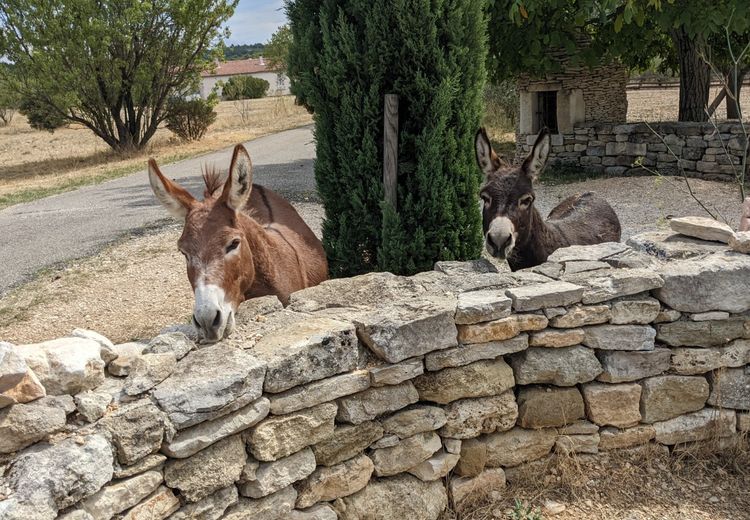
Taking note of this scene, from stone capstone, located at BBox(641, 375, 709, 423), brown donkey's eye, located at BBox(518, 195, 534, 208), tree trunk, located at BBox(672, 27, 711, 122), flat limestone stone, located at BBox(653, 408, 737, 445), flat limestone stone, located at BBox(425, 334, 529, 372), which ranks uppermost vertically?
tree trunk, located at BBox(672, 27, 711, 122)

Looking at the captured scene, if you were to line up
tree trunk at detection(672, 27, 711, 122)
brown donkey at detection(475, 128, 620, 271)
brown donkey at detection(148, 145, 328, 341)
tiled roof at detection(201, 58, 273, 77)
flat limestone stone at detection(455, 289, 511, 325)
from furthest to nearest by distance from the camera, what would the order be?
tiled roof at detection(201, 58, 273, 77) → tree trunk at detection(672, 27, 711, 122) → brown donkey at detection(475, 128, 620, 271) → flat limestone stone at detection(455, 289, 511, 325) → brown donkey at detection(148, 145, 328, 341)

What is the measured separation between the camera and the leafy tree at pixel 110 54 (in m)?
18.8

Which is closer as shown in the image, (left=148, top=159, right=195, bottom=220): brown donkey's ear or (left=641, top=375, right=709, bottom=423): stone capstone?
(left=148, top=159, right=195, bottom=220): brown donkey's ear

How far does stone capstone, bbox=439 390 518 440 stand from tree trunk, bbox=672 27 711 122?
11.5 meters

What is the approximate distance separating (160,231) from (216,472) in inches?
276

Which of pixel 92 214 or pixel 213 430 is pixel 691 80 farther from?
pixel 213 430

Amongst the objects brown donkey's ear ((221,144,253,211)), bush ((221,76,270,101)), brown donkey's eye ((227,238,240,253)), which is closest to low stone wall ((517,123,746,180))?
brown donkey's ear ((221,144,253,211))

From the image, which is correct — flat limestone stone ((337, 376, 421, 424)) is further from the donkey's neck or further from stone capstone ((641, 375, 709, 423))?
the donkey's neck

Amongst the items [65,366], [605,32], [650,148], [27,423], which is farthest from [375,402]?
[650,148]

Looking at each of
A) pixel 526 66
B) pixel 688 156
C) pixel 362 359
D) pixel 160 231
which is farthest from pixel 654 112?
pixel 362 359

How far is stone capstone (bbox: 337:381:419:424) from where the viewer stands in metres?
2.90

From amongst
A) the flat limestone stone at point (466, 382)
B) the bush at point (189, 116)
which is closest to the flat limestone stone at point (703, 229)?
the flat limestone stone at point (466, 382)

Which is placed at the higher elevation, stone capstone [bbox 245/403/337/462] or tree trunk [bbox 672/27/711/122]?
tree trunk [bbox 672/27/711/122]

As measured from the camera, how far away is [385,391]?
299 cm
